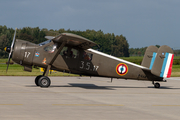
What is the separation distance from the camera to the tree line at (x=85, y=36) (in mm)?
96938

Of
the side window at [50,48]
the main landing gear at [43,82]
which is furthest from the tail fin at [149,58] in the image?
the main landing gear at [43,82]

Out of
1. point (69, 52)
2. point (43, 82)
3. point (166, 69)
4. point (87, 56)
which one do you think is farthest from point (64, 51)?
point (166, 69)

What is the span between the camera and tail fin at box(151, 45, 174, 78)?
17.1m

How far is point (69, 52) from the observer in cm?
1652

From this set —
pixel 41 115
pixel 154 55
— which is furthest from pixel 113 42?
A: pixel 41 115

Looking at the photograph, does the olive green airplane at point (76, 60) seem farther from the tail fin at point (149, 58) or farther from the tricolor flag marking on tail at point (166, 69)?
the tail fin at point (149, 58)

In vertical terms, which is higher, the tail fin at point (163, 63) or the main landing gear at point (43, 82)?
the tail fin at point (163, 63)

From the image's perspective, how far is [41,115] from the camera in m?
8.02

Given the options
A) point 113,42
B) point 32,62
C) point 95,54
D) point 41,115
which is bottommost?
point 41,115

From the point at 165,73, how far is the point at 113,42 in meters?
146

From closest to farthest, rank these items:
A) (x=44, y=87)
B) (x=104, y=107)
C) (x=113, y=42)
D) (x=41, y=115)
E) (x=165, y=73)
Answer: (x=41, y=115), (x=104, y=107), (x=44, y=87), (x=165, y=73), (x=113, y=42)

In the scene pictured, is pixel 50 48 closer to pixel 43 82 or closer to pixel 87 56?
pixel 43 82

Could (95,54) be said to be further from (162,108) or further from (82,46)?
(162,108)

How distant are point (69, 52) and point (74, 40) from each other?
143 centimetres
